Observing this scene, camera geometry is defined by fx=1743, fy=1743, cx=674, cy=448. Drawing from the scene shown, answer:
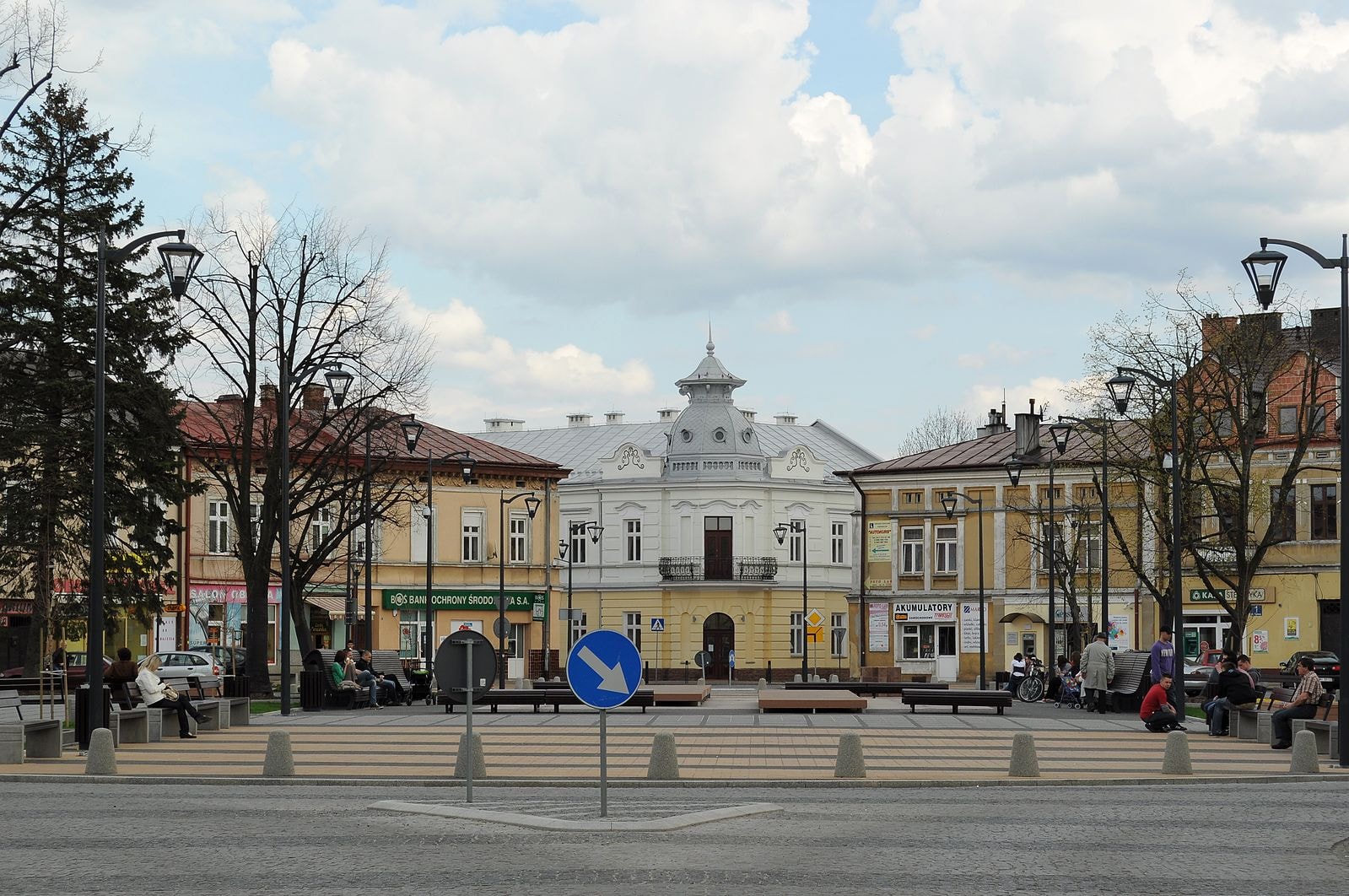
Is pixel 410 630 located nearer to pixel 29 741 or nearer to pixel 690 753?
pixel 690 753

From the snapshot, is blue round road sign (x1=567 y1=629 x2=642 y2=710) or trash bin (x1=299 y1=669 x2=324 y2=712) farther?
trash bin (x1=299 y1=669 x2=324 y2=712)

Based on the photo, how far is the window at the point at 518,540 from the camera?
237 feet

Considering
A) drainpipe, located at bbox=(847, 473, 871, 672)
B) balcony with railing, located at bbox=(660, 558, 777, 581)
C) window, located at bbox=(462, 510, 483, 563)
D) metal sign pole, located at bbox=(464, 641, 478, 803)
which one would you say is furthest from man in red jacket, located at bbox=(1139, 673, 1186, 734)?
balcony with railing, located at bbox=(660, 558, 777, 581)

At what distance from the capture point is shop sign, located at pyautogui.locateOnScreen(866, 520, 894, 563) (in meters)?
72.8

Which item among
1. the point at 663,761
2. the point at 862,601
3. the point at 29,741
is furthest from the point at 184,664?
the point at 663,761

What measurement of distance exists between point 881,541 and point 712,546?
9299 millimetres

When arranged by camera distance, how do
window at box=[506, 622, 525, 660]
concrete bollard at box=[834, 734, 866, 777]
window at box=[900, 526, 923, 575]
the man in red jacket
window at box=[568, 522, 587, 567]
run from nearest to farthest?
concrete bollard at box=[834, 734, 866, 777] → the man in red jacket → window at box=[506, 622, 525, 660] → window at box=[900, 526, 923, 575] → window at box=[568, 522, 587, 567]

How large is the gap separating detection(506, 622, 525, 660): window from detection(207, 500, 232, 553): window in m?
12.2

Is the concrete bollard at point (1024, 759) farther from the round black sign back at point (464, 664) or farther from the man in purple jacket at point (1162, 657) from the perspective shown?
the man in purple jacket at point (1162, 657)

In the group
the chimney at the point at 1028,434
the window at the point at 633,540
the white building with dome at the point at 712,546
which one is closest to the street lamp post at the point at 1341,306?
the chimney at the point at 1028,434

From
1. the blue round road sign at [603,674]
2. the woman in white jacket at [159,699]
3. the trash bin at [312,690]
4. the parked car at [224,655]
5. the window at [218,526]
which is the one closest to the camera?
the blue round road sign at [603,674]

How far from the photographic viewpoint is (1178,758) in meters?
21.0

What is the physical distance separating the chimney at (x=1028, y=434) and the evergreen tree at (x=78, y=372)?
32.2 metres

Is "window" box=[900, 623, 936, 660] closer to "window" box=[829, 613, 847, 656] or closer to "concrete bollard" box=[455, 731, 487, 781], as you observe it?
"window" box=[829, 613, 847, 656]
